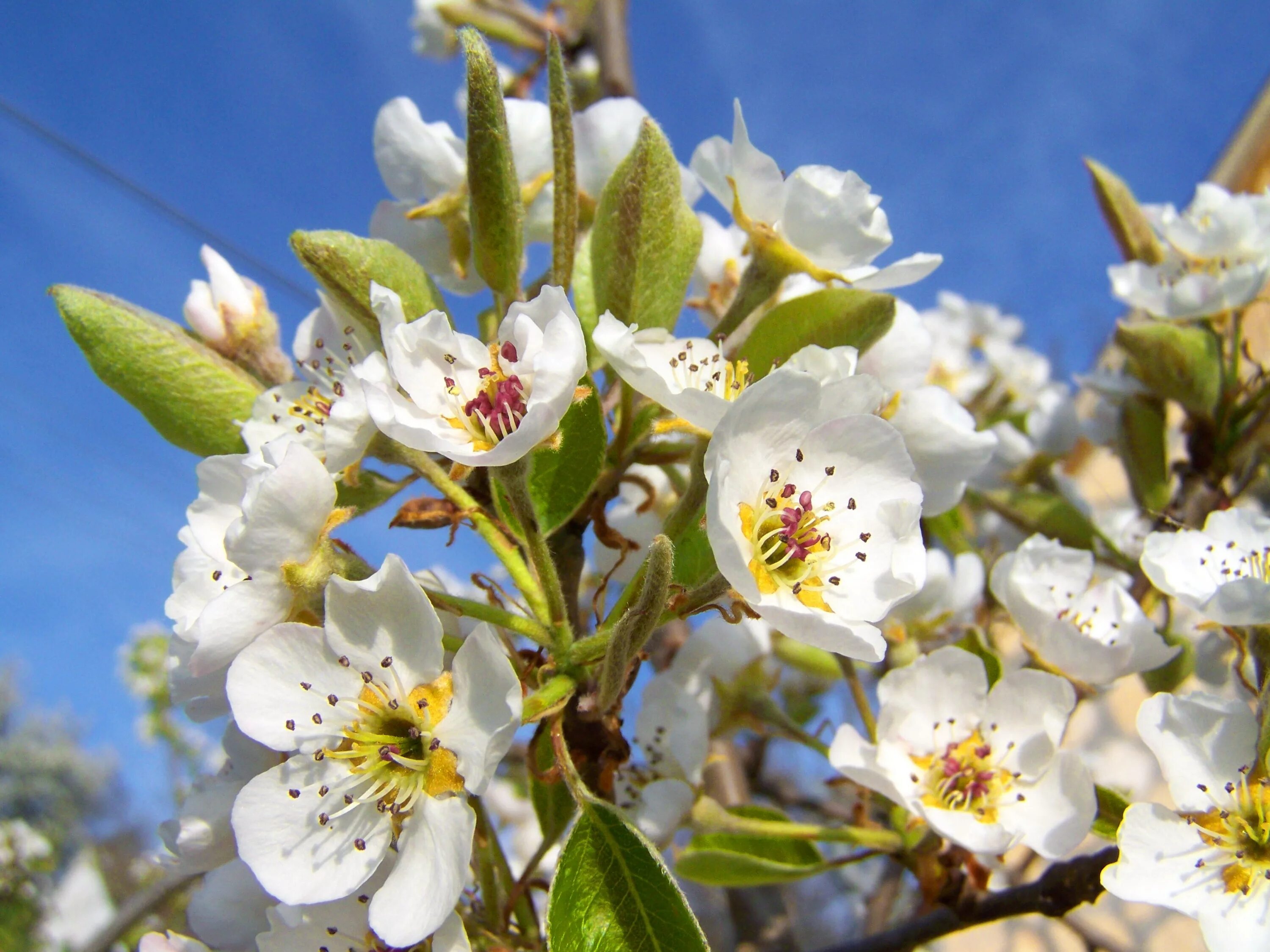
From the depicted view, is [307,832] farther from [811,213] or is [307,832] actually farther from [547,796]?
[811,213]

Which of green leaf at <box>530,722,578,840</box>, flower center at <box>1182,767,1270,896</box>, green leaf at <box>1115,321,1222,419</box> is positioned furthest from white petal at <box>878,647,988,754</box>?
green leaf at <box>1115,321,1222,419</box>

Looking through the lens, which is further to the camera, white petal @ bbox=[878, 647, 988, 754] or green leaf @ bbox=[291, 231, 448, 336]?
white petal @ bbox=[878, 647, 988, 754]

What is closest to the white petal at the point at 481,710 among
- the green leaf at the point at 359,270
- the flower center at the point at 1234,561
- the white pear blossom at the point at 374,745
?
the white pear blossom at the point at 374,745

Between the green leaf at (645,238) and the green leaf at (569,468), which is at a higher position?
the green leaf at (645,238)

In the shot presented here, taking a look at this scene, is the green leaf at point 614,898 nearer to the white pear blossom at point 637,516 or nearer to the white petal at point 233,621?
the white petal at point 233,621

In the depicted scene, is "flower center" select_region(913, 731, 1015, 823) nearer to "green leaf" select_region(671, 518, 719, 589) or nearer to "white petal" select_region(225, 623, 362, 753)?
"green leaf" select_region(671, 518, 719, 589)

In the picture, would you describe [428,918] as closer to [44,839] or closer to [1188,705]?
[1188,705]

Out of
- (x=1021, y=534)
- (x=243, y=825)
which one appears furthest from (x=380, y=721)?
(x=1021, y=534)
